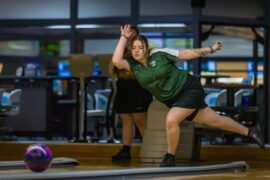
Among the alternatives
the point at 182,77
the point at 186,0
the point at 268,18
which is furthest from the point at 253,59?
the point at 182,77

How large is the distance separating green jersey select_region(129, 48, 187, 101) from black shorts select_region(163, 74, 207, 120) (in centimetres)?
5

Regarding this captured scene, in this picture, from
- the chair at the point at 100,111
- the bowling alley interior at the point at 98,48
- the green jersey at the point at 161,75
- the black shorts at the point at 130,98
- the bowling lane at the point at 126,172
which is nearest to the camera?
the bowling lane at the point at 126,172

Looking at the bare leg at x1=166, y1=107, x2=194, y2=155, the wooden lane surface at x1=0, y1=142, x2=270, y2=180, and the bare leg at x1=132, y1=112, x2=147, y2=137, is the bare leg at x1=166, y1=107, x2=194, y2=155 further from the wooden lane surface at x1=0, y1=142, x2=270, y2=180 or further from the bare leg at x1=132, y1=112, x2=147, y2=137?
the wooden lane surface at x1=0, y1=142, x2=270, y2=180

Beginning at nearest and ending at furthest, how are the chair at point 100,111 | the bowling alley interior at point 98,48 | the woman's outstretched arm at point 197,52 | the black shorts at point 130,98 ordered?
the woman's outstretched arm at point 197,52
the black shorts at point 130,98
the chair at point 100,111
the bowling alley interior at point 98,48

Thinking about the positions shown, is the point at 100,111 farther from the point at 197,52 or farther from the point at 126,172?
the point at 126,172

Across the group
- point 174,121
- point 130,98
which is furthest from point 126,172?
point 130,98

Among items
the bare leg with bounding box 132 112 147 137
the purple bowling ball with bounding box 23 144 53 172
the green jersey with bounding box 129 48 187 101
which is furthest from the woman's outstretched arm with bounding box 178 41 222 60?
the purple bowling ball with bounding box 23 144 53 172

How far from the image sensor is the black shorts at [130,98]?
321 inches

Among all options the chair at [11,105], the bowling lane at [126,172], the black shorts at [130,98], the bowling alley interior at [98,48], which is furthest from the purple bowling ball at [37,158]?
the chair at [11,105]

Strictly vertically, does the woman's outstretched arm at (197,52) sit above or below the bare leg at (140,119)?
above

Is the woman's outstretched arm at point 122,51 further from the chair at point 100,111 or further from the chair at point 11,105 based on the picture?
the chair at point 11,105

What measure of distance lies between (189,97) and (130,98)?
1.43 metres

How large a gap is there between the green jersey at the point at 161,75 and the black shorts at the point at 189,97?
47mm

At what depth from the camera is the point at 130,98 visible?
814cm
